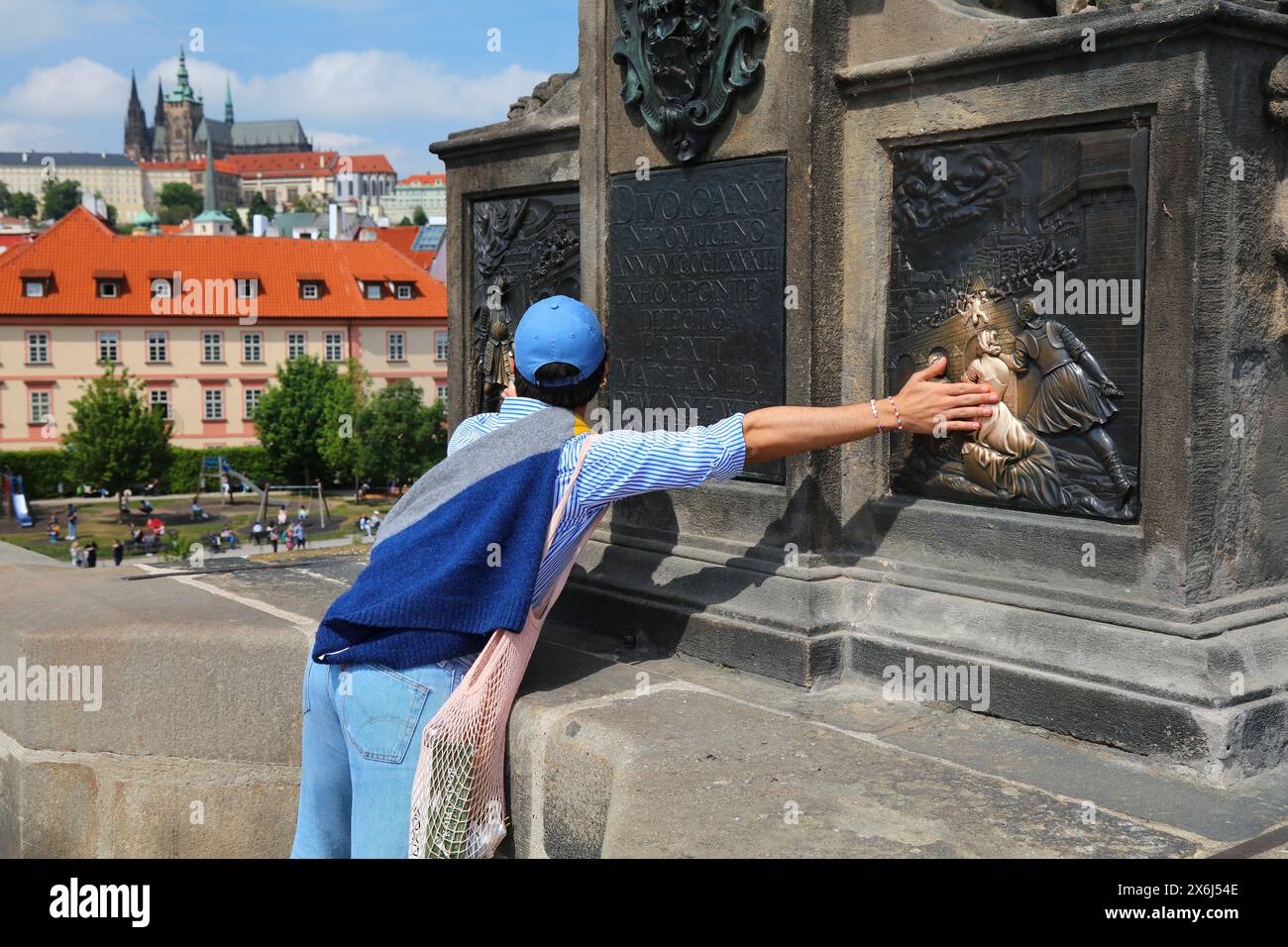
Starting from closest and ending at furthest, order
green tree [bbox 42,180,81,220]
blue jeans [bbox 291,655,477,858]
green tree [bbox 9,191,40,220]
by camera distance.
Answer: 1. blue jeans [bbox 291,655,477,858]
2. green tree [bbox 42,180,81,220]
3. green tree [bbox 9,191,40,220]

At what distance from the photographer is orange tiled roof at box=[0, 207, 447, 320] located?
55406mm

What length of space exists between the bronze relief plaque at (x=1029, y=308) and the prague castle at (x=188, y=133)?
642 feet

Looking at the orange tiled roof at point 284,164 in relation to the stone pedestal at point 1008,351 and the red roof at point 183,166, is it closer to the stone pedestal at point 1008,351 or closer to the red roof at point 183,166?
→ the red roof at point 183,166

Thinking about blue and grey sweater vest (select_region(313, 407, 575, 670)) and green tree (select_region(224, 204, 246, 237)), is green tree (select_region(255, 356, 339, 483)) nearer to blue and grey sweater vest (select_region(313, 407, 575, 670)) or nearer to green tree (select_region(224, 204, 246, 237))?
green tree (select_region(224, 204, 246, 237))

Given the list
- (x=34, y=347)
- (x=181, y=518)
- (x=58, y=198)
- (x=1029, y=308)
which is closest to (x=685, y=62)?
(x=1029, y=308)

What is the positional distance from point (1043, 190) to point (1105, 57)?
1.27 ft

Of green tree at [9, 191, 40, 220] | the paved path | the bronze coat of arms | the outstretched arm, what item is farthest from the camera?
green tree at [9, 191, 40, 220]

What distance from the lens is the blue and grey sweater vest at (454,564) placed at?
3174 millimetres

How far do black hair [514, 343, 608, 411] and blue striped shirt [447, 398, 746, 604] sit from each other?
7 cm

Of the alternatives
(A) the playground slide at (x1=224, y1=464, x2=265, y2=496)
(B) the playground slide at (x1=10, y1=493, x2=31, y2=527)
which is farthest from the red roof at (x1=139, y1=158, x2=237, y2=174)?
(B) the playground slide at (x1=10, y1=493, x2=31, y2=527)

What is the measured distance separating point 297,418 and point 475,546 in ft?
162

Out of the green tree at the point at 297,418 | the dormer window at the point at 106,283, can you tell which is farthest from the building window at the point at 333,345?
the dormer window at the point at 106,283

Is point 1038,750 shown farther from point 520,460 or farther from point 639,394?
point 639,394

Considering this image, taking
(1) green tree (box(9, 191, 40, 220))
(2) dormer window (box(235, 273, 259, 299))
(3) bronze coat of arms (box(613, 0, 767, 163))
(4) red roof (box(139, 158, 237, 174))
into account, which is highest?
(4) red roof (box(139, 158, 237, 174))
